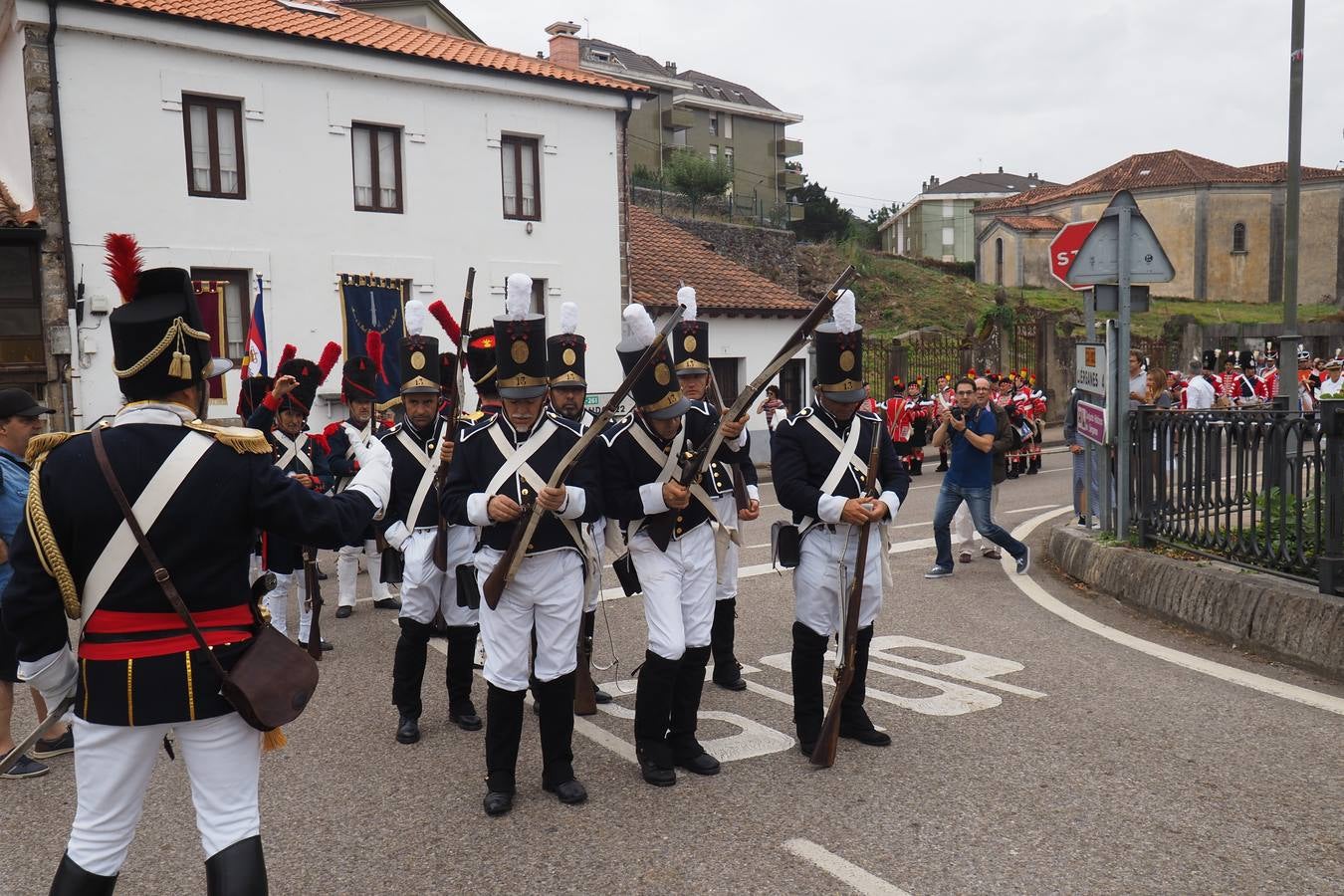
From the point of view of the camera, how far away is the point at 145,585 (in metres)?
3.20

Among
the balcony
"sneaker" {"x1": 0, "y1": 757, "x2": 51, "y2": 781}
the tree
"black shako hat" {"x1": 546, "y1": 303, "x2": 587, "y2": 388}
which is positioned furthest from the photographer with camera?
the balcony

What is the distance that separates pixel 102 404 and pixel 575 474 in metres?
13.5

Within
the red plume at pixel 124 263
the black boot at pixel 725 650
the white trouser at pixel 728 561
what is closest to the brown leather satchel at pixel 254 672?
the red plume at pixel 124 263

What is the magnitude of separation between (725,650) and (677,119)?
5432 cm

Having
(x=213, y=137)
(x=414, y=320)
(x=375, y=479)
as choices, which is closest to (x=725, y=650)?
(x=414, y=320)

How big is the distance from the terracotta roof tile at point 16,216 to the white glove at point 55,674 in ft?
48.4

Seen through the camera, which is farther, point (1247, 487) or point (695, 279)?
point (695, 279)

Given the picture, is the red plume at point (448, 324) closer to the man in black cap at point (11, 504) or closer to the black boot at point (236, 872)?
the man in black cap at point (11, 504)

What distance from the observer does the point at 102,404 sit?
16125 millimetres

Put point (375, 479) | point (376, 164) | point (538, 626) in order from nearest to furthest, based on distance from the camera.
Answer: point (375, 479), point (538, 626), point (376, 164)

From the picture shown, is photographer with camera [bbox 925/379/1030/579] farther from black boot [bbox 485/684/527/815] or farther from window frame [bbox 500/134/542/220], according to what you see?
window frame [bbox 500/134/542/220]

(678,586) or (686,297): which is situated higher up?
(686,297)

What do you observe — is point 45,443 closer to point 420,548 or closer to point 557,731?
point 557,731

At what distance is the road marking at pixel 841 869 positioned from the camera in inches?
153
